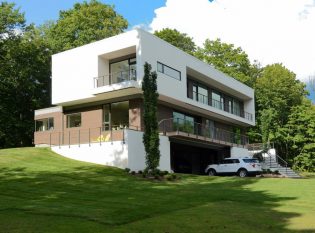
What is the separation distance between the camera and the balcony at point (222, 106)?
41.3 m

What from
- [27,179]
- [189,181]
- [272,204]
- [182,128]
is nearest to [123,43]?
[182,128]

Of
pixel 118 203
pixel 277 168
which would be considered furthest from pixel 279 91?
pixel 118 203

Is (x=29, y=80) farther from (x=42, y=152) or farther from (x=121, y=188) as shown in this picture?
(x=121, y=188)

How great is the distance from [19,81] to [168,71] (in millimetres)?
20456

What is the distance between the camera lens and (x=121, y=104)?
111 ft

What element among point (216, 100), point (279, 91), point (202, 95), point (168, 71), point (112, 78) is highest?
point (279, 91)

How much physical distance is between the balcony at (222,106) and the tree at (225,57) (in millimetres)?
9892

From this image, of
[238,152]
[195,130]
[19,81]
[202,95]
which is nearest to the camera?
[195,130]

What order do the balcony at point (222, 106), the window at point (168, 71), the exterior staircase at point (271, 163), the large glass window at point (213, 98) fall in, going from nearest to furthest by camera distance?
1. the window at point (168, 71)
2. the exterior staircase at point (271, 163)
3. the large glass window at point (213, 98)
4. the balcony at point (222, 106)

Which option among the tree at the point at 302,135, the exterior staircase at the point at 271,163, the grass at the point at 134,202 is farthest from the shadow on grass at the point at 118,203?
the tree at the point at 302,135

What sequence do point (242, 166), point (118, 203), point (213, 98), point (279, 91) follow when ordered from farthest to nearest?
point (279, 91)
point (213, 98)
point (242, 166)
point (118, 203)

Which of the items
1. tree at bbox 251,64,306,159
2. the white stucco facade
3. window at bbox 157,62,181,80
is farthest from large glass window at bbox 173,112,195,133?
tree at bbox 251,64,306,159

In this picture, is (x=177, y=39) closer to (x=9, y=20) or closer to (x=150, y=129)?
(x=9, y=20)

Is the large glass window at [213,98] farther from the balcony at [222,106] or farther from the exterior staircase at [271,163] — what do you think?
the exterior staircase at [271,163]
